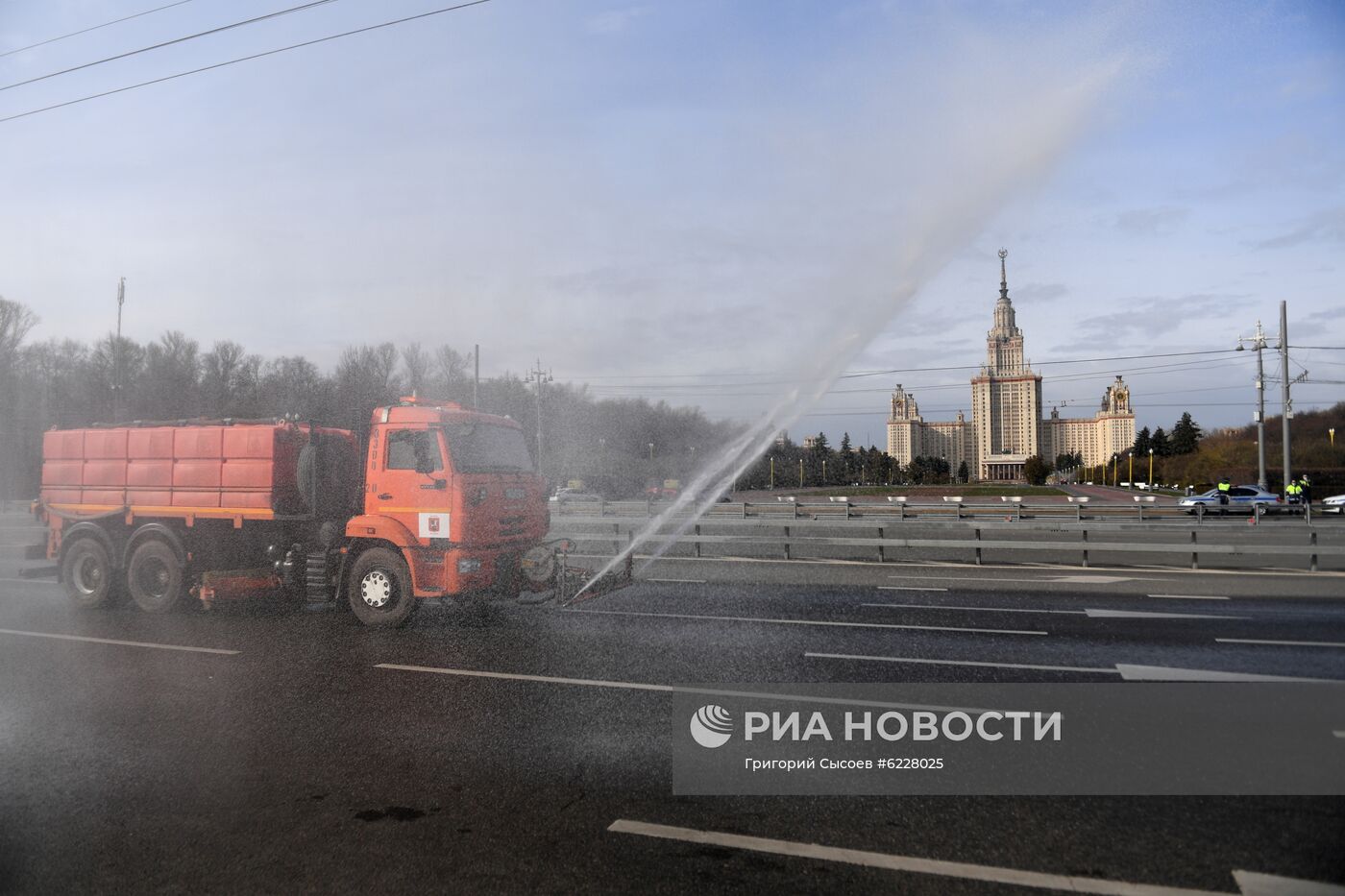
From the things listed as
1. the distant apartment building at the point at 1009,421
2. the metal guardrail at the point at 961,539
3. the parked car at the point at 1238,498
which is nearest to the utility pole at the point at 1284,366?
the parked car at the point at 1238,498

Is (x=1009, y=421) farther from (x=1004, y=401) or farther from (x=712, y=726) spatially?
(x=712, y=726)

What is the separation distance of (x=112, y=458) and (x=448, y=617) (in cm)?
592

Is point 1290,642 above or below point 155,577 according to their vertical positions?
below

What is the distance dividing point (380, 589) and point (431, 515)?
53.3 inches

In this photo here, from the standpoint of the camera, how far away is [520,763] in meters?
5.70

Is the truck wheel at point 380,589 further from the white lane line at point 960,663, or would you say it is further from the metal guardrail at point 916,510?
the metal guardrail at point 916,510

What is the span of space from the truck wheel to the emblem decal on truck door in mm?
620

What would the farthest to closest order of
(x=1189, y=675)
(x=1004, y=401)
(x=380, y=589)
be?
1. (x=1004, y=401)
2. (x=380, y=589)
3. (x=1189, y=675)

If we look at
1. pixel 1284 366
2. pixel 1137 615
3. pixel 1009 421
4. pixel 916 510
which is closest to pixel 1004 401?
pixel 1009 421

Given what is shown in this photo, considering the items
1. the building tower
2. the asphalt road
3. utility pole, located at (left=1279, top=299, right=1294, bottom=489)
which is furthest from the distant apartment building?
the asphalt road

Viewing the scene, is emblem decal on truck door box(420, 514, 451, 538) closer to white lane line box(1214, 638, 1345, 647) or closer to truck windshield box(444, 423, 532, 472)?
truck windshield box(444, 423, 532, 472)

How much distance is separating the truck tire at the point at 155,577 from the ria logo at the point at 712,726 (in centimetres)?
895

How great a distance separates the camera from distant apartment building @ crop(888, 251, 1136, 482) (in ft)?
536

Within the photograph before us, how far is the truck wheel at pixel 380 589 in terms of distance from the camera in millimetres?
10492
